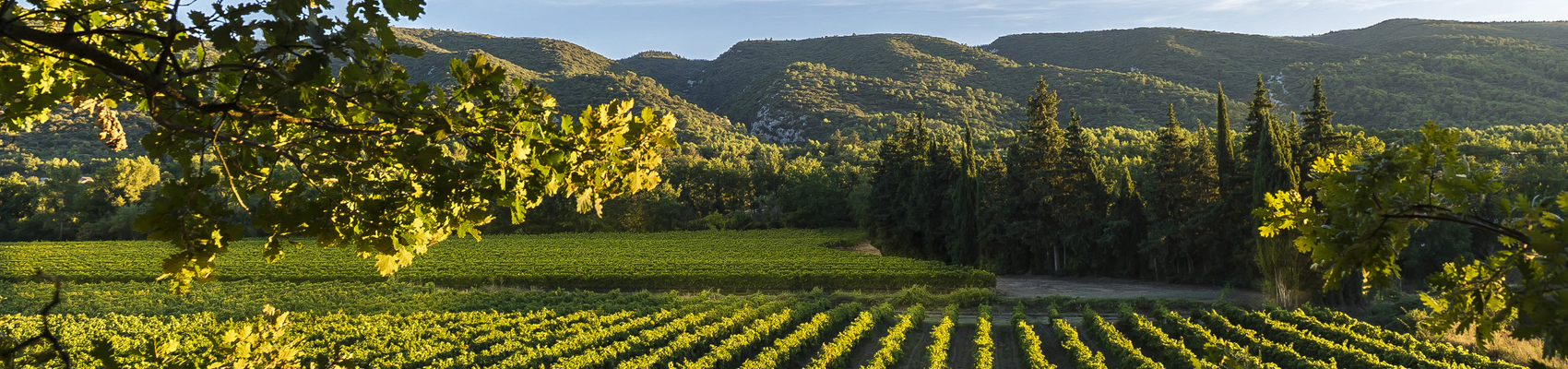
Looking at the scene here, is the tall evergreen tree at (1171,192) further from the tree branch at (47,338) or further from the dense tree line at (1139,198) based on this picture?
the tree branch at (47,338)

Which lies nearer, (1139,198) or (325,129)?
(325,129)

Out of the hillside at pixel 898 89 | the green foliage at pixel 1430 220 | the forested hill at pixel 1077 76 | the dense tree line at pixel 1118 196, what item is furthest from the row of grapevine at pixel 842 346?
the hillside at pixel 898 89

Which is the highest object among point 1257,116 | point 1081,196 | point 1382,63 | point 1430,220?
point 1382,63

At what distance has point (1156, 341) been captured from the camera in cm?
1587

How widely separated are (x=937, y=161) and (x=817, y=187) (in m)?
21.7

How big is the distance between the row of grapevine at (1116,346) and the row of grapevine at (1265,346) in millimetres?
1722

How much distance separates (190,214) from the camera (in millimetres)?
1948

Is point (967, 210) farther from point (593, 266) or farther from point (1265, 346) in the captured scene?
point (1265, 346)

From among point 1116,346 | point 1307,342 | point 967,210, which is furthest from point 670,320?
point 967,210

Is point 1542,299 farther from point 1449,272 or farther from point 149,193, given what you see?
point 149,193

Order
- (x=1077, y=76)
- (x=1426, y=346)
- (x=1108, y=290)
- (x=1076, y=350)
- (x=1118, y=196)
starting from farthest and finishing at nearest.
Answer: (x=1077, y=76) < (x=1118, y=196) < (x=1108, y=290) < (x=1076, y=350) < (x=1426, y=346)

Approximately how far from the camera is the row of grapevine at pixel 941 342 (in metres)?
13.8

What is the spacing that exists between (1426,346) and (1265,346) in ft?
7.54

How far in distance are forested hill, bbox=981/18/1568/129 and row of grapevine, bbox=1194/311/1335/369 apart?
5282cm
